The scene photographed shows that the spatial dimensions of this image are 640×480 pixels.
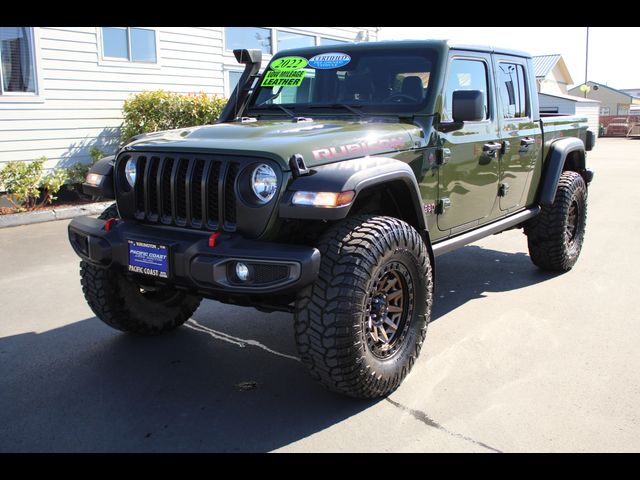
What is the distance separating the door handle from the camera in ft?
15.0

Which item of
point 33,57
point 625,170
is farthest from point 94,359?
point 625,170

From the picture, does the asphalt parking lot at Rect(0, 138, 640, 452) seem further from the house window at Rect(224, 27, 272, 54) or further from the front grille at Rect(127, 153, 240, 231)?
the house window at Rect(224, 27, 272, 54)

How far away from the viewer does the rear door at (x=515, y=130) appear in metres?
4.91

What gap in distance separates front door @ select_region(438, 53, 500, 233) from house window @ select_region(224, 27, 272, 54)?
8.73 meters

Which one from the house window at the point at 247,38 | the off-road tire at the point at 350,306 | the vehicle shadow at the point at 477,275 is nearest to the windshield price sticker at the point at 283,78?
the off-road tire at the point at 350,306

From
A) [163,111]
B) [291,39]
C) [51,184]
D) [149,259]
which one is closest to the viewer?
[149,259]

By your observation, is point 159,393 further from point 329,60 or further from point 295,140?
point 329,60

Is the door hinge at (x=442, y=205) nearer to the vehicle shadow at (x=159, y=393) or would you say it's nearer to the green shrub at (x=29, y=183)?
the vehicle shadow at (x=159, y=393)

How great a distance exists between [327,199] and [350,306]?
0.53m

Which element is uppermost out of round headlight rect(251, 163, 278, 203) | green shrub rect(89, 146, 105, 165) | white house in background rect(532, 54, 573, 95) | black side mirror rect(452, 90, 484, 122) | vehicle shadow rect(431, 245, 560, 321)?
white house in background rect(532, 54, 573, 95)

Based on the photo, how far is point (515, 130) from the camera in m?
5.02

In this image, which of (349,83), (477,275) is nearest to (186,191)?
(349,83)

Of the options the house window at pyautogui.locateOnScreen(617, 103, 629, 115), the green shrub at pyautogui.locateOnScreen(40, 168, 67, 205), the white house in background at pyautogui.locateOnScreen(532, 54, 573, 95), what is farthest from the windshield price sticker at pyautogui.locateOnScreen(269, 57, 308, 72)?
the house window at pyautogui.locateOnScreen(617, 103, 629, 115)
